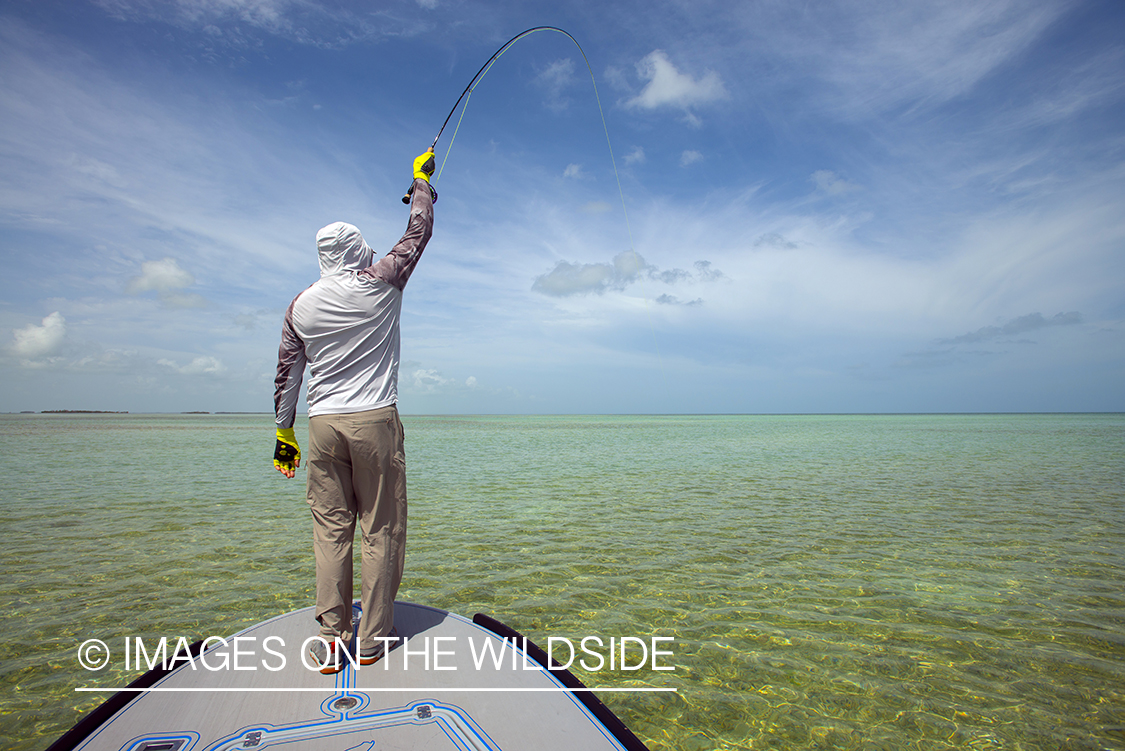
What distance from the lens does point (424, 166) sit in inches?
176

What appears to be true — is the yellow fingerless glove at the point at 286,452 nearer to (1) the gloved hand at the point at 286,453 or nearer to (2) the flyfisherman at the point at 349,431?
(1) the gloved hand at the point at 286,453

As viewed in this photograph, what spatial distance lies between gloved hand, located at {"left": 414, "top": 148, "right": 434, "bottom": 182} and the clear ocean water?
4.45 metres

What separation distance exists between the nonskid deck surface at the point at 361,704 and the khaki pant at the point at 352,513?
1.17 feet

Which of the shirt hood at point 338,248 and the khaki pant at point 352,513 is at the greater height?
the shirt hood at point 338,248

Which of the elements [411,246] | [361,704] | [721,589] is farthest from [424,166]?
[721,589]

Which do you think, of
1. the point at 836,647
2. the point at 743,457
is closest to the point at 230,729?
the point at 836,647

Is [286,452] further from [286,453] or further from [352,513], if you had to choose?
[352,513]

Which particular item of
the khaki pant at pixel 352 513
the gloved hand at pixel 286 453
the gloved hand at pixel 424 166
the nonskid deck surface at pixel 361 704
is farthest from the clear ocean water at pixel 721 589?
the gloved hand at pixel 424 166

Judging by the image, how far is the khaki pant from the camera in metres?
3.64

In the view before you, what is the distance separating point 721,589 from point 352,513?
479 cm

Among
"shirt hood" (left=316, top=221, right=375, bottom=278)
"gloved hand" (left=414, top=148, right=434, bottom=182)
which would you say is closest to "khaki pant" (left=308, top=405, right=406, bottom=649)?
"shirt hood" (left=316, top=221, right=375, bottom=278)

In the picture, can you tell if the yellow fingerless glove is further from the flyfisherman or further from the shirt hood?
the shirt hood

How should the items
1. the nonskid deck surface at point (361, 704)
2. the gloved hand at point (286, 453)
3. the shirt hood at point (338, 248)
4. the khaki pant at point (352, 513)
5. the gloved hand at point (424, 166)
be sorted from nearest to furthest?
the nonskid deck surface at point (361, 704), the khaki pant at point (352, 513), the shirt hood at point (338, 248), the gloved hand at point (286, 453), the gloved hand at point (424, 166)

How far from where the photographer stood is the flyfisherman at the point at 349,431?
365cm
